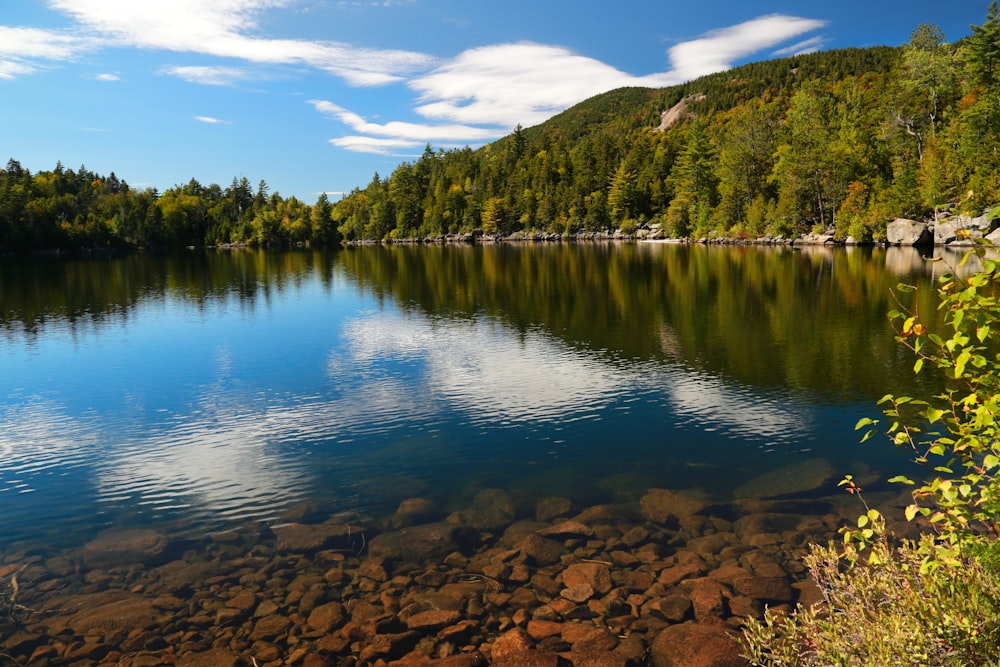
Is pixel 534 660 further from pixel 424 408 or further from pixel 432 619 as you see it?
pixel 424 408

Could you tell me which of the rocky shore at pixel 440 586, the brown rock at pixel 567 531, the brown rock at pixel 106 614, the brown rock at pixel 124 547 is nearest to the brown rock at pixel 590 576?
the rocky shore at pixel 440 586

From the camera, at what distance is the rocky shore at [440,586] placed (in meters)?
11.2

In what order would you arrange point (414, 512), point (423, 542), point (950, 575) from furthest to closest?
point (414, 512) < point (423, 542) < point (950, 575)

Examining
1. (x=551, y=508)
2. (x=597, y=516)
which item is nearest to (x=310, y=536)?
(x=551, y=508)

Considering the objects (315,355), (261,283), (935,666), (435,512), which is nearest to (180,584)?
(435,512)

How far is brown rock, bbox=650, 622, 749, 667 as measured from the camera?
10.4 m

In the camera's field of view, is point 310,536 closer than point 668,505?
Yes

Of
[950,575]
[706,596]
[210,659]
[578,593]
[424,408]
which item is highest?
[950,575]

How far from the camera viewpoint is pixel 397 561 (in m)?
14.2

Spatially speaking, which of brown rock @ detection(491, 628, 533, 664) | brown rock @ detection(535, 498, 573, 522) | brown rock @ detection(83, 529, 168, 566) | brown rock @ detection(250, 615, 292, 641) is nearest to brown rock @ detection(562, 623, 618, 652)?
brown rock @ detection(491, 628, 533, 664)

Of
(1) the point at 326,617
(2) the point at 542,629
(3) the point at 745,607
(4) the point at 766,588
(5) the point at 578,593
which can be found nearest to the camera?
(2) the point at 542,629

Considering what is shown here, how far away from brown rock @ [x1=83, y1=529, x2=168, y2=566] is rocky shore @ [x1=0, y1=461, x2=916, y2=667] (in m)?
0.06

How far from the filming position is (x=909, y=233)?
98250 mm

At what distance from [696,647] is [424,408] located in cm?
1634
